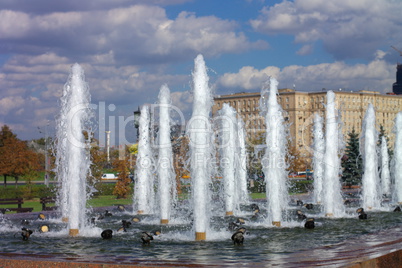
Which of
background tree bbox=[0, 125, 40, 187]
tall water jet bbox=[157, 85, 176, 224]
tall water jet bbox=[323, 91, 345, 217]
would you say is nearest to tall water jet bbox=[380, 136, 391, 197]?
tall water jet bbox=[323, 91, 345, 217]

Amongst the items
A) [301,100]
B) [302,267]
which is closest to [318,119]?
[302,267]

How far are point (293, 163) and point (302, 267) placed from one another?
61.5 metres

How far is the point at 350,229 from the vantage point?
59.8ft

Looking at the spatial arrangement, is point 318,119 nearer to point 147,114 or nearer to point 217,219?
point 147,114

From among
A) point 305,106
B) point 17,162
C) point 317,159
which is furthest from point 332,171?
point 305,106

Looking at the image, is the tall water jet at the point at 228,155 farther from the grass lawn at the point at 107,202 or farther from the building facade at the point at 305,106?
the building facade at the point at 305,106

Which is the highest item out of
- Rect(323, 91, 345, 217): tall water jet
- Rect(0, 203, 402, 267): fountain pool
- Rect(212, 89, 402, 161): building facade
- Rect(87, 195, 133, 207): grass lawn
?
Rect(212, 89, 402, 161): building facade

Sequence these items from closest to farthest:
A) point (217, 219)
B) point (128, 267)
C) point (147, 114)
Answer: point (128, 267) → point (217, 219) → point (147, 114)

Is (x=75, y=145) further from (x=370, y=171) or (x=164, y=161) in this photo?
(x=370, y=171)

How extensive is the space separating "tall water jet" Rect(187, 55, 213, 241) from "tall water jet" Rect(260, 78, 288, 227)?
13.9 ft

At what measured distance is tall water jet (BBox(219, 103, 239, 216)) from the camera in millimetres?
24914

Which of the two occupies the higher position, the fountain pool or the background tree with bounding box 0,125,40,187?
the background tree with bounding box 0,125,40,187

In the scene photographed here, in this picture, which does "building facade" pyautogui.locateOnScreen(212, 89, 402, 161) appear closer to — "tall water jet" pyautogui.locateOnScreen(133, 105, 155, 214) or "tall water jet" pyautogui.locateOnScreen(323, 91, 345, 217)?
"tall water jet" pyautogui.locateOnScreen(133, 105, 155, 214)

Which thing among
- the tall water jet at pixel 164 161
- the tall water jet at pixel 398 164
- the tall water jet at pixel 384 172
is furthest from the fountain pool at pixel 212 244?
the tall water jet at pixel 384 172
